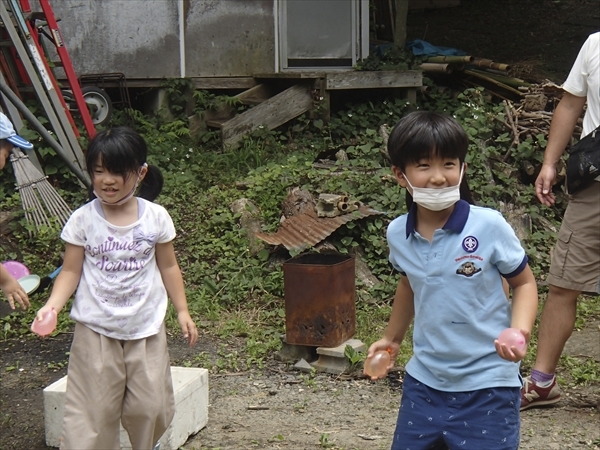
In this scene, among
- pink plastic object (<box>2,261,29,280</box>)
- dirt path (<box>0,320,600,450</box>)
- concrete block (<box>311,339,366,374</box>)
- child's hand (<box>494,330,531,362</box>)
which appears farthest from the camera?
concrete block (<box>311,339,366,374</box>)

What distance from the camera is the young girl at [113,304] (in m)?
3.33

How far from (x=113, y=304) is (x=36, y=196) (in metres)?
4.77

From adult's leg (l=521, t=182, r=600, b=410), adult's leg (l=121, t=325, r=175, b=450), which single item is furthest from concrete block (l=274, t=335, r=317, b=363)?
adult's leg (l=121, t=325, r=175, b=450)

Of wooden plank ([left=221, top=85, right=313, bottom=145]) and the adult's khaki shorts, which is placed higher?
the adult's khaki shorts

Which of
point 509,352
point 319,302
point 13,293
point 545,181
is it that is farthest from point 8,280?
point 545,181

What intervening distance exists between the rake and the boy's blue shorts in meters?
5.52

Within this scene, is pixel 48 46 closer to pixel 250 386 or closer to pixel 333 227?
pixel 333 227

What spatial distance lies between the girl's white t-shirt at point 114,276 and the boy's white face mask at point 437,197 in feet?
3.80

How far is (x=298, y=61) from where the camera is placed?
440 inches

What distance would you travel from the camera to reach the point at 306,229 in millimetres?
6773

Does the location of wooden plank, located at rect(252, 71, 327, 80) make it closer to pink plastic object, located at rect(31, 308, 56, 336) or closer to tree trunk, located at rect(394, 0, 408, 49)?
tree trunk, located at rect(394, 0, 408, 49)

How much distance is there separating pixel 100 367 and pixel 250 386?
198 centimetres

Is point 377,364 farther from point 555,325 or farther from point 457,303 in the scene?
point 555,325

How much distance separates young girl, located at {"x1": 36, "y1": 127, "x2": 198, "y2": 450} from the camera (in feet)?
10.9
